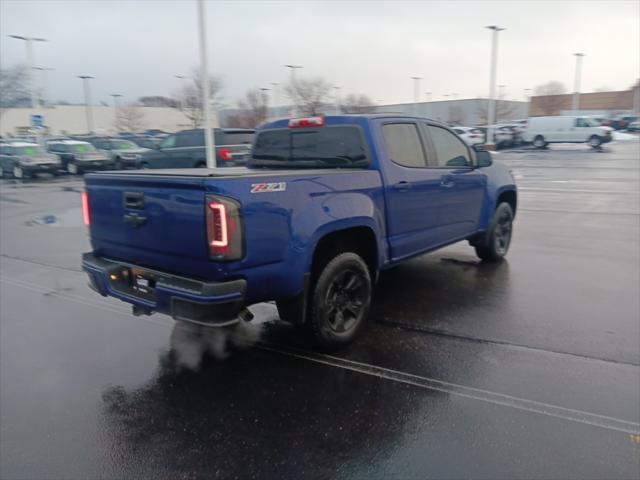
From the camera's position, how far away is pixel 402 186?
504 centimetres

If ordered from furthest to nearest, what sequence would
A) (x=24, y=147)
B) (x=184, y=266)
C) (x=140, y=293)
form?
(x=24, y=147) < (x=140, y=293) < (x=184, y=266)

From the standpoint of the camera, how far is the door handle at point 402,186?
4.96 metres

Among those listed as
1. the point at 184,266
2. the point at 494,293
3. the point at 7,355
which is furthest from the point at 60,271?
the point at 494,293

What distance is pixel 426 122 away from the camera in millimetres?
5789

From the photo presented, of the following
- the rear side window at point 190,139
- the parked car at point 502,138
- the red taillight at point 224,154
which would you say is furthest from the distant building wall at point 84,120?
the red taillight at point 224,154

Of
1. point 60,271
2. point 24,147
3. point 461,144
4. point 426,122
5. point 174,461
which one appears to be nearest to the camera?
point 174,461

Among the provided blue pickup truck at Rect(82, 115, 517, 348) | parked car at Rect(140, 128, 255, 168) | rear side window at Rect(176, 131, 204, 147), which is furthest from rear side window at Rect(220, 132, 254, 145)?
blue pickup truck at Rect(82, 115, 517, 348)

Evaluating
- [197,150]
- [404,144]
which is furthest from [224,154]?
[404,144]

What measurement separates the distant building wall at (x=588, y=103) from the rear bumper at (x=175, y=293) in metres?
88.1

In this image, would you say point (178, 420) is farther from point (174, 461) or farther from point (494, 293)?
point (494, 293)

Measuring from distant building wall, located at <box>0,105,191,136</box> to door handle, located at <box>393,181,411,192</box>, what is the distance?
73.0 metres

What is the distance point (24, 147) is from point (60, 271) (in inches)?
811

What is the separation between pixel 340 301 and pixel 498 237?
11.7ft

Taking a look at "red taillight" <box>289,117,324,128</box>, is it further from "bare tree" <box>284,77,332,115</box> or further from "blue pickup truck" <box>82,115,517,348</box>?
"bare tree" <box>284,77,332,115</box>
